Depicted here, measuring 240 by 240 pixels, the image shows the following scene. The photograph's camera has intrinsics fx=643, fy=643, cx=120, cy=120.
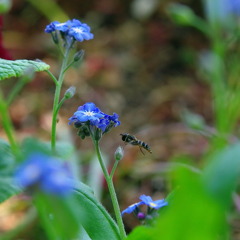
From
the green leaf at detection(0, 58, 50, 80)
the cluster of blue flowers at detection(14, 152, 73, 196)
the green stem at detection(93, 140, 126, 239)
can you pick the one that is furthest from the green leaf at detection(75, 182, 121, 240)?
the cluster of blue flowers at detection(14, 152, 73, 196)

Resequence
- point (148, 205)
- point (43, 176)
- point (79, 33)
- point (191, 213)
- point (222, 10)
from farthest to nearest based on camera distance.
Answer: point (222, 10) → point (79, 33) → point (148, 205) → point (191, 213) → point (43, 176)

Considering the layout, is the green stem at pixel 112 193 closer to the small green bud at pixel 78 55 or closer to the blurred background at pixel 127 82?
the small green bud at pixel 78 55

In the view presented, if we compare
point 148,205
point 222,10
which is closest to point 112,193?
point 148,205

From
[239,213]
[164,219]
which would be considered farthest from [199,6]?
[164,219]

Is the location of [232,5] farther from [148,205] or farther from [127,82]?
[148,205]

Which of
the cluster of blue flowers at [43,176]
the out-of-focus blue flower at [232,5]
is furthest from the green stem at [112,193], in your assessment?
the out-of-focus blue flower at [232,5]

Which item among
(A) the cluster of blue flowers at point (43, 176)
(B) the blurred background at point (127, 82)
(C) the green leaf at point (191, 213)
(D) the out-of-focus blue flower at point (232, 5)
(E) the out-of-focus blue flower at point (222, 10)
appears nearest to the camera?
(A) the cluster of blue flowers at point (43, 176)

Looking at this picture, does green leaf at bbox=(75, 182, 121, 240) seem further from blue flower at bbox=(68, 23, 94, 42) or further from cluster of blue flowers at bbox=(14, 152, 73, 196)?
cluster of blue flowers at bbox=(14, 152, 73, 196)
